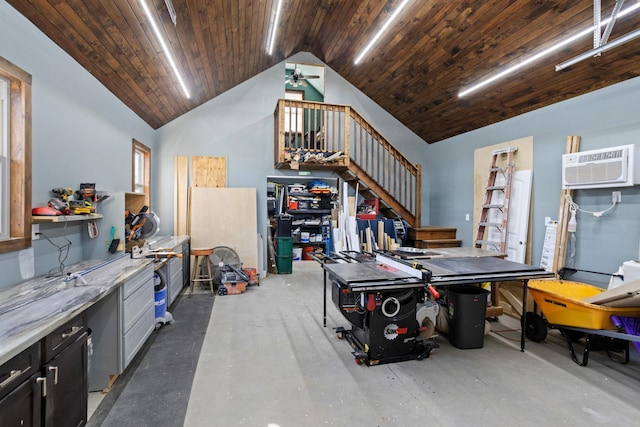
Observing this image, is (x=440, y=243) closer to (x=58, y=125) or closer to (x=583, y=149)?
(x=583, y=149)

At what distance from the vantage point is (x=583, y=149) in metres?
4.02

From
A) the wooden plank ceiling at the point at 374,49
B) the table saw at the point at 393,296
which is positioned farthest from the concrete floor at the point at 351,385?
the wooden plank ceiling at the point at 374,49

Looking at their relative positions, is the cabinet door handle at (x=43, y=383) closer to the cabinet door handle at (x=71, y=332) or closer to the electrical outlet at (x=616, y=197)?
the cabinet door handle at (x=71, y=332)

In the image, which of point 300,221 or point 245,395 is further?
point 300,221

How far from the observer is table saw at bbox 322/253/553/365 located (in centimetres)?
267

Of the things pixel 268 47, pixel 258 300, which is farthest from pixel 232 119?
pixel 258 300

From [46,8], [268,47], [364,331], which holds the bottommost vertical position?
[364,331]

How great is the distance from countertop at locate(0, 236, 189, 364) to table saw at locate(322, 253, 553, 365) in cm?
179

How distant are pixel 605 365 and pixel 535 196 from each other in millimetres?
2496

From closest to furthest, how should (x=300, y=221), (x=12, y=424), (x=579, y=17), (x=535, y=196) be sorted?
(x=12, y=424) → (x=579, y=17) → (x=535, y=196) → (x=300, y=221)

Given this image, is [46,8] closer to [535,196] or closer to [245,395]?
[245,395]

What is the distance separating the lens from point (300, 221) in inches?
272

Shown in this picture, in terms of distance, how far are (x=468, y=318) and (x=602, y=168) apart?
7.88 feet

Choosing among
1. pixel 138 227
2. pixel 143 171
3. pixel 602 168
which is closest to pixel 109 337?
pixel 138 227
